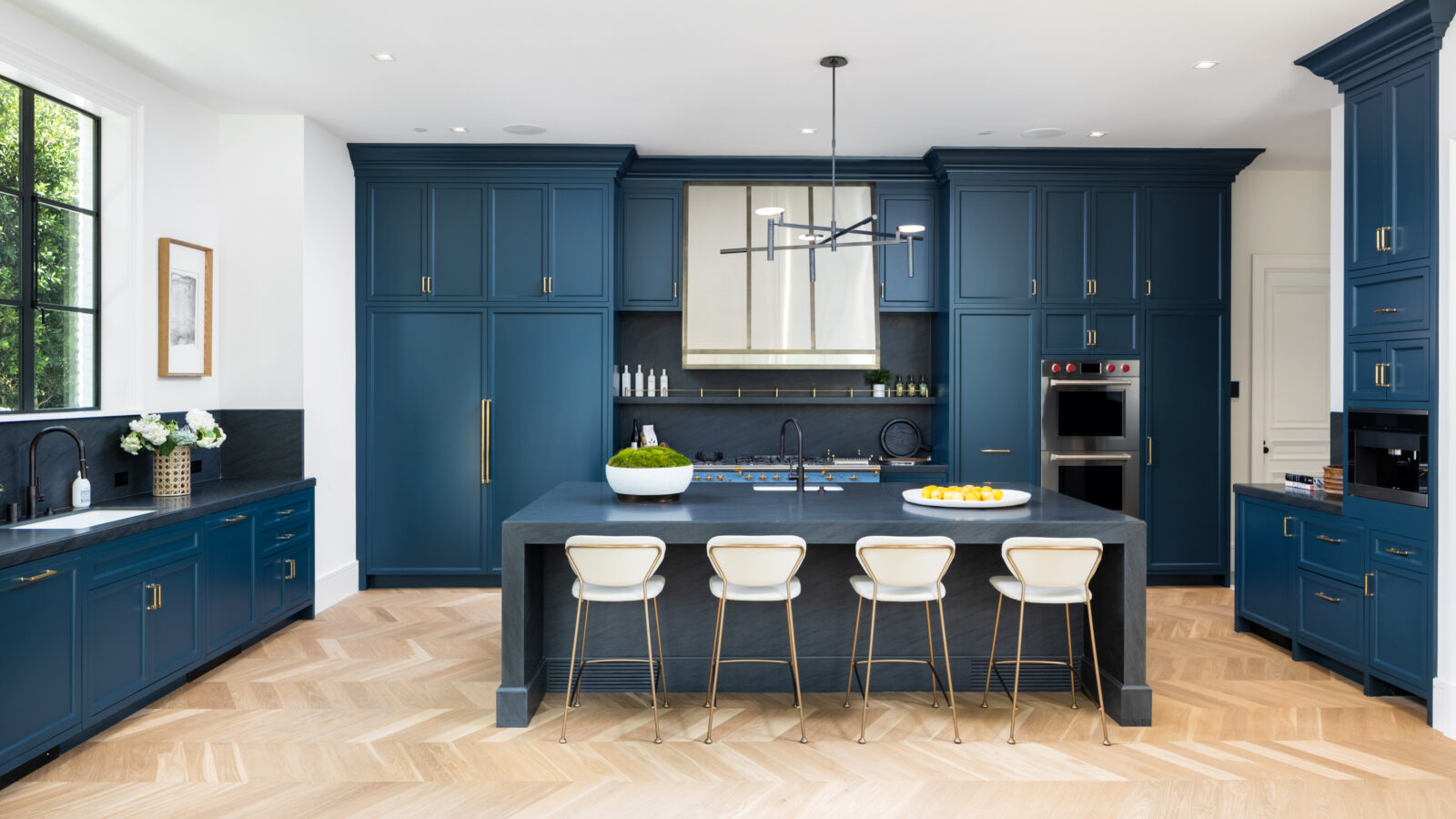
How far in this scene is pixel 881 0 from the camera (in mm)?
3629

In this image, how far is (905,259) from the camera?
6.21m

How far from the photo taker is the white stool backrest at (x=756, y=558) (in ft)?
10.9

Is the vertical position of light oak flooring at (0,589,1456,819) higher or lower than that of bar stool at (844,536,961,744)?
lower

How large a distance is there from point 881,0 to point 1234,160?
361 centimetres

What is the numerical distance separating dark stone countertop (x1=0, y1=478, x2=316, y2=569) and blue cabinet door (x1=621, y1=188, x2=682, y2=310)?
246cm

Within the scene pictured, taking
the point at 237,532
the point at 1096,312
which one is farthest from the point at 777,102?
the point at 237,532

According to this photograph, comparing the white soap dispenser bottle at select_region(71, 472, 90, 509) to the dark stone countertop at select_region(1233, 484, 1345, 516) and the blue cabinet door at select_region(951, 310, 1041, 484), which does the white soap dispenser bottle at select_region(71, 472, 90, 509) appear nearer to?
the blue cabinet door at select_region(951, 310, 1041, 484)

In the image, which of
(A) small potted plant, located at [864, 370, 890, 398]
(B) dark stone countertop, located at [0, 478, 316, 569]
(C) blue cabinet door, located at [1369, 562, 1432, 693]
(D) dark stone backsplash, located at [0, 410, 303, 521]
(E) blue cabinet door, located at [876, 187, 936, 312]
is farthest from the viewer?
(A) small potted plant, located at [864, 370, 890, 398]

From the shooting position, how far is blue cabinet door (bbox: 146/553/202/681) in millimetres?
3678

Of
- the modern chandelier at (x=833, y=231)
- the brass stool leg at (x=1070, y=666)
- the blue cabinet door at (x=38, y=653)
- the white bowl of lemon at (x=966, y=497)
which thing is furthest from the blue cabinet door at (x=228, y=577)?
the brass stool leg at (x=1070, y=666)

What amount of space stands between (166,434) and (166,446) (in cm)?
8

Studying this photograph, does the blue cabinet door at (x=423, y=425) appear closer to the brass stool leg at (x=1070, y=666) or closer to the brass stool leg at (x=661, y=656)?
the brass stool leg at (x=661, y=656)

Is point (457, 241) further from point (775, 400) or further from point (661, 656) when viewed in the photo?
point (661, 656)

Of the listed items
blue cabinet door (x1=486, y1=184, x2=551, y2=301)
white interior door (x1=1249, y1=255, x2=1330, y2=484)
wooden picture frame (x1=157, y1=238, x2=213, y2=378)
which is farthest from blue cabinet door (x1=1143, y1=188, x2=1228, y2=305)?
wooden picture frame (x1=157, y1=238, x2=213, y2=378)
